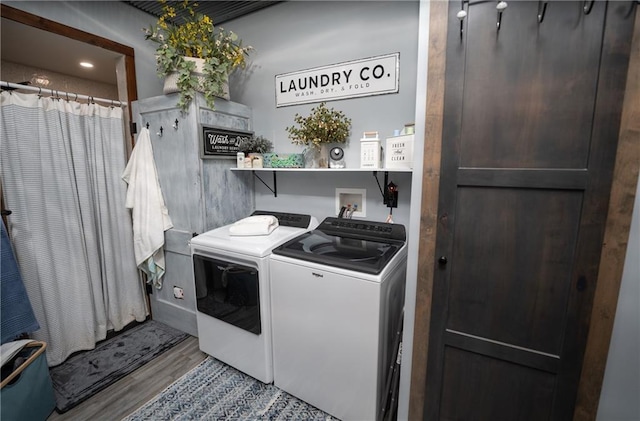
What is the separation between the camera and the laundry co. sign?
1.84 meters

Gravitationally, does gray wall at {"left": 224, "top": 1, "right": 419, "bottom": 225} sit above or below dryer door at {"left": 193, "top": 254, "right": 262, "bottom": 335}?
above

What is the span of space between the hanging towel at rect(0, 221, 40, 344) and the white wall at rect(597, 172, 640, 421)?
2.75m

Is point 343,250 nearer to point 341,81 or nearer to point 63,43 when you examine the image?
point 341,81

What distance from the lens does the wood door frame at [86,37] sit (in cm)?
172

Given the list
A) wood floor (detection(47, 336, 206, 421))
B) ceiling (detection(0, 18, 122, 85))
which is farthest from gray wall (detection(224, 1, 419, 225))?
wood floor (detection(47, 336, 206, 421))

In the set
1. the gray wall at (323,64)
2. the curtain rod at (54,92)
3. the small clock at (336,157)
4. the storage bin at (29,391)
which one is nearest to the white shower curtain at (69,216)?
the curtain rod at (54,92)

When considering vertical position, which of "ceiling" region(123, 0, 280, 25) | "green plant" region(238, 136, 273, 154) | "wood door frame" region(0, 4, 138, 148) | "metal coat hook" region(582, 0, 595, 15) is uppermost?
"ceiling" region(123, 0, 280, 25)

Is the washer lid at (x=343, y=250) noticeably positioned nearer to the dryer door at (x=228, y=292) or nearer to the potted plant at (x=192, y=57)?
the dryer door at (x=228, y=292)

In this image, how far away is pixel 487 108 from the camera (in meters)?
1.03

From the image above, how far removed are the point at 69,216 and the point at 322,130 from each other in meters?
1.90

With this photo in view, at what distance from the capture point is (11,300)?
59.4 inches

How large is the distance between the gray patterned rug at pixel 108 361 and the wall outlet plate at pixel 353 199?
67.2 inches

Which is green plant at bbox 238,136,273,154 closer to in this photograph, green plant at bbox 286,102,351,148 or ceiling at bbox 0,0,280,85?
green plant at bbox 286,102,351,148

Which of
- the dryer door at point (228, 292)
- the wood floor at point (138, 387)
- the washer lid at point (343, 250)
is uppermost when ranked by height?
the washer lid at point (343, 250)
